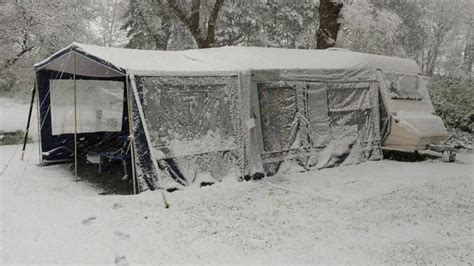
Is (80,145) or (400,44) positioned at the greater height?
(400,44)

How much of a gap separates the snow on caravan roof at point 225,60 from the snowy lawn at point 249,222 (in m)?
1.91

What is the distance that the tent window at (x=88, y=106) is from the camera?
8703mm

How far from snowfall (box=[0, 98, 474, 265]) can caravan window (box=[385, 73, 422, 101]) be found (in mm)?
2345

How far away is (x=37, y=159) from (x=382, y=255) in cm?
750

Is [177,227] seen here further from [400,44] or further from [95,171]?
[400,44]

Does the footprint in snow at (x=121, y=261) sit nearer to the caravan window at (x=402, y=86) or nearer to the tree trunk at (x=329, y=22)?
the caravan window at (x=402, y=86)

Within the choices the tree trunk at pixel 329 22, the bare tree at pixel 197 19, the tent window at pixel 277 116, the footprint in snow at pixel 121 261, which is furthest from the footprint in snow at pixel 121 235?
the bare tree at pixel 197 19

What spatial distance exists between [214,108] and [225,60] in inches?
44.3

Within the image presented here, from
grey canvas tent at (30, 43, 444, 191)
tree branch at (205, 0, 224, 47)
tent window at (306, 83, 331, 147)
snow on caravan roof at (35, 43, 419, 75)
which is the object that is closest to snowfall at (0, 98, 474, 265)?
grey canvas tent at (30, 43, 444, 191)

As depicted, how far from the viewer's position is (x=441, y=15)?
28.8 metres

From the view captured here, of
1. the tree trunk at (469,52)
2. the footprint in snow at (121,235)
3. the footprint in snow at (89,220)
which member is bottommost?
the footprint in snow at (121,235)

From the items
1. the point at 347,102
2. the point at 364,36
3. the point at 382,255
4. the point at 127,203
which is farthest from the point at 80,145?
the point at 364,36

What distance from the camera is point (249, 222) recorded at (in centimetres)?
509

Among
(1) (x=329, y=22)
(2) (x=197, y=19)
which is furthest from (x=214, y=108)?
(2) (x=197, y=19)
